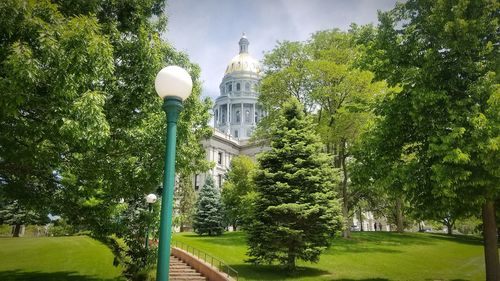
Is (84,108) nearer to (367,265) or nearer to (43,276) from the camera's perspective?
(43,276)

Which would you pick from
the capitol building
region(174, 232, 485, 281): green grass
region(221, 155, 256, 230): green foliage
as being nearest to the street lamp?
region(174, 232, 485, 281): green grass

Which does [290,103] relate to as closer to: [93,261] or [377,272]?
[377,272]

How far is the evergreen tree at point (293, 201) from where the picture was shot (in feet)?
63.6

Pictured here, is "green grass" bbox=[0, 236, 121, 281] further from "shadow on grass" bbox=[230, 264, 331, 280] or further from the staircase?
"shadow on grass" bbox=[230, 264, 331, 280]

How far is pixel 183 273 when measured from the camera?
20812 mm

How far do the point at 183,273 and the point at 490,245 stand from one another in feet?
46.8

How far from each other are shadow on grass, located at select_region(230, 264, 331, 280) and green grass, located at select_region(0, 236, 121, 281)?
20.5ft

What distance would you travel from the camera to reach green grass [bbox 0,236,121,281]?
19050 millimetres

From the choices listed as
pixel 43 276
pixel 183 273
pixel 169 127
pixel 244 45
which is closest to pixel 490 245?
pixel 169 127

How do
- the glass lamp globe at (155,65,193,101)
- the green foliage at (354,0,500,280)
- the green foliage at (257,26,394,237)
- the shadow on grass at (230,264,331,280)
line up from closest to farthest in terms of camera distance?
the glass lamp globe at (155,65,193,101), the green foliage at (354,0,500,280), the shadow on grass at (230,264,331,280), the green foliage at (257,26,394,237)

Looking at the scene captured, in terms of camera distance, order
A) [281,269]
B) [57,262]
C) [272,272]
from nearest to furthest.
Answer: [272,272], [281,269], [57,262]

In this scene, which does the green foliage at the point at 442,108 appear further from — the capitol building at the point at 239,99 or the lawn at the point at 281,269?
the capitol building at the point at 239,99

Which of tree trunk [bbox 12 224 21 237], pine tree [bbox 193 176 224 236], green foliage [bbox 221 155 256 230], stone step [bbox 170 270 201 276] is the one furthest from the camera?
tree trunk [bbox 12 224 21 237]

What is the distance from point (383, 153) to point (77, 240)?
2889cm
